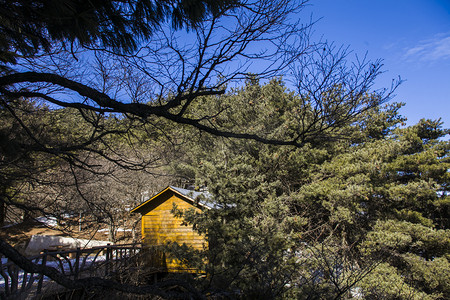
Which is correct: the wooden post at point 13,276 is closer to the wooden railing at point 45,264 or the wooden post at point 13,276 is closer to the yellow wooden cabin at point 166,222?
the wooden railing at point 45,264

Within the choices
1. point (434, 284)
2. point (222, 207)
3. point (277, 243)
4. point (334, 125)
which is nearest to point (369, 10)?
point (334, 125)

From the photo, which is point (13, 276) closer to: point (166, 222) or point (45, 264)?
point (45, 264)

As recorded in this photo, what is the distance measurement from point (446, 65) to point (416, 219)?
27.2 ft

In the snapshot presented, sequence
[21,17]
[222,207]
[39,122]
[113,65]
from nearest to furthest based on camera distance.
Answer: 1. [21,17]
2. [113,65]
3. [39,122]
4. [222,207]

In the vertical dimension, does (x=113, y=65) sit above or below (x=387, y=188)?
above

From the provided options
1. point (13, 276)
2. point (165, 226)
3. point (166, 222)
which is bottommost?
point (13, 276)

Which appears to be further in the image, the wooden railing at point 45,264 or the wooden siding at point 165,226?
the wooden siding at point 165,226

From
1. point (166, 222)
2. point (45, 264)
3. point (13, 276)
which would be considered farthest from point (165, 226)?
point (13, 276)

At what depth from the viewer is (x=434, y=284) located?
35.3 feet

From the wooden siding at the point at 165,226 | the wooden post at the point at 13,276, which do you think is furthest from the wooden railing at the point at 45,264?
the wooden siding at the point at 165,226

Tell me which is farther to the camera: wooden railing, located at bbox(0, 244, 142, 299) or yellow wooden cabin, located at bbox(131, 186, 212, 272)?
yellow wooden cabin, located at bbox(131, 186, 212, 272)

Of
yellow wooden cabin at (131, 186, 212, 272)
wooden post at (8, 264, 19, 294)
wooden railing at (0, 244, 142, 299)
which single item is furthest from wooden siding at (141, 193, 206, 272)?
wooden post at (8, 264, 19, 294)

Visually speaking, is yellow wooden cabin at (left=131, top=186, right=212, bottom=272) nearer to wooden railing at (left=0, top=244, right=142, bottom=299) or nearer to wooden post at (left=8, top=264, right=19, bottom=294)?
wooden railing at (left=0, top=244, right=142, bottom=299)

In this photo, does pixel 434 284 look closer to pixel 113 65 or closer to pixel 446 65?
pixel 446 65
